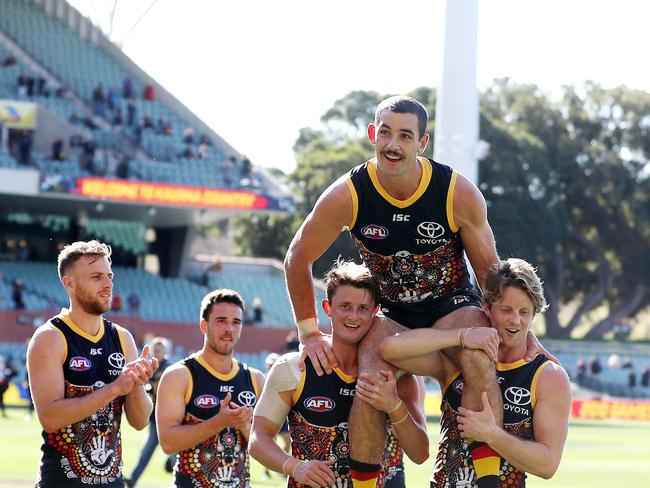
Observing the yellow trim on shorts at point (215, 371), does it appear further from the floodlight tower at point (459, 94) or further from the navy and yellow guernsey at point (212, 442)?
the floodlight tower at point (459, 94)

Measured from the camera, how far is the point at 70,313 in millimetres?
7531

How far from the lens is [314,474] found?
21.4 ft

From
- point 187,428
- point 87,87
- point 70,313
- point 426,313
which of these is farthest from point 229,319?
point 87,87

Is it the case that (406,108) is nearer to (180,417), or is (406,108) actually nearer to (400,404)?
(400,404)

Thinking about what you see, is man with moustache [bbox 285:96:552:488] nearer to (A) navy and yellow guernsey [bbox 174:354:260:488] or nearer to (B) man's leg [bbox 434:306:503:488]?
(B) man's leg [bbox 434:306:503:488]

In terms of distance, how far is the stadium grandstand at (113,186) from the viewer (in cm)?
3872

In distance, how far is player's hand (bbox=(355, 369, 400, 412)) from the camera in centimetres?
640

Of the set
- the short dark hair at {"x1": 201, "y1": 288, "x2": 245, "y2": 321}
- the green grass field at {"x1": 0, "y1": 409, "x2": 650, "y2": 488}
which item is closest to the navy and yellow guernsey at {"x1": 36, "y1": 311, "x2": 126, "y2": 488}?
the short dark hair at {"x1": 201, "y1": 288, "x2": 245, "y2": 321}

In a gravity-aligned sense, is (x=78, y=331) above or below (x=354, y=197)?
below

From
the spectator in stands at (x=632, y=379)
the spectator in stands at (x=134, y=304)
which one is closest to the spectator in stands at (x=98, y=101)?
the spectator in stands at (x=134, y=304)

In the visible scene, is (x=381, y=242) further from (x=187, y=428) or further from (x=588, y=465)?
(x=588, y=465)

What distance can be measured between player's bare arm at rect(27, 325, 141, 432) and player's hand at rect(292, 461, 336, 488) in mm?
1154

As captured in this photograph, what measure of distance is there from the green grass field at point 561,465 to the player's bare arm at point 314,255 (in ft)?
28.3

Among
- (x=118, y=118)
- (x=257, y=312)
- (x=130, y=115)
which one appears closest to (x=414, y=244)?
(x=257, y=312)
